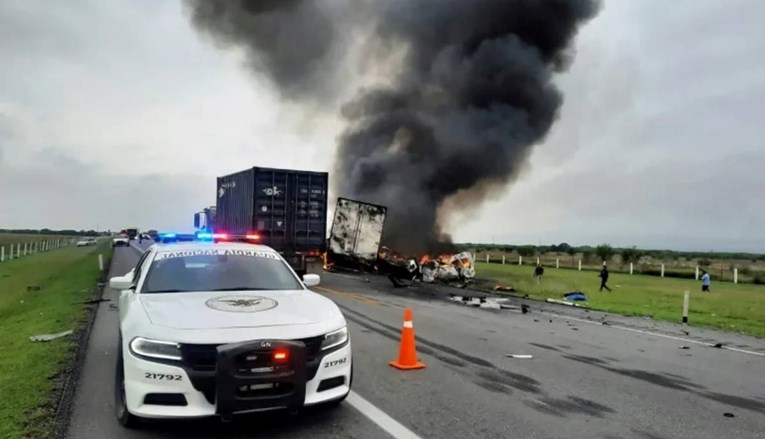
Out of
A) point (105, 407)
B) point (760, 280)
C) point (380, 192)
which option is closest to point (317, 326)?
point (105, 407)

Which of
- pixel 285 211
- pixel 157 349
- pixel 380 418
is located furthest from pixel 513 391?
pixel 285 211

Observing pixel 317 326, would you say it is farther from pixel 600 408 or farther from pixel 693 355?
pixel 693 355

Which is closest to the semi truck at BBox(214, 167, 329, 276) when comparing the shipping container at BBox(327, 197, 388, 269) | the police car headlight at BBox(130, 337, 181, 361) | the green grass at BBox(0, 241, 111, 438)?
the shipping container at BBox(327, 197, 388, 269)

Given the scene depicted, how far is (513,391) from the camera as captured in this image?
560 centimetres

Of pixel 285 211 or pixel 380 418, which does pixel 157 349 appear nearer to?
pixel 380 418

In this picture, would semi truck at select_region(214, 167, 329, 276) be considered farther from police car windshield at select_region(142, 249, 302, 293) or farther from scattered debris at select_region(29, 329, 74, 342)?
police car windshield at select_region(142, 249, 302, 293)

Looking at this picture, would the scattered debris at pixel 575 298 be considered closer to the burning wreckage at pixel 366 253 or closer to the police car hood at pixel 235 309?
the burning wreckage at pixel 366 253

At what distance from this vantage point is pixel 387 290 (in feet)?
58.3

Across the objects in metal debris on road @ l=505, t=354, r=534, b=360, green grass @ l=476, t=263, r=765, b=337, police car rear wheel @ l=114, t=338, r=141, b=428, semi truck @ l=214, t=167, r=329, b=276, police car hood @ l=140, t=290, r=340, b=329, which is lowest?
green grass @ l=476, t=263, r=765, b=337

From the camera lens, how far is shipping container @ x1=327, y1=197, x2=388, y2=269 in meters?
22.1

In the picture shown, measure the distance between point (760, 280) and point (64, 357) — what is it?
33646 millimetres

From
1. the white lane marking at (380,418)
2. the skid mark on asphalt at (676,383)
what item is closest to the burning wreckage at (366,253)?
the skid mark on asphalt at (676,383)

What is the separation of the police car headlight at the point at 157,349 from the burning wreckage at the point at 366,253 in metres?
18.0

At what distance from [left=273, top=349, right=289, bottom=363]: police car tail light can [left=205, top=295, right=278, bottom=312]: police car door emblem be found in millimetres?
596
